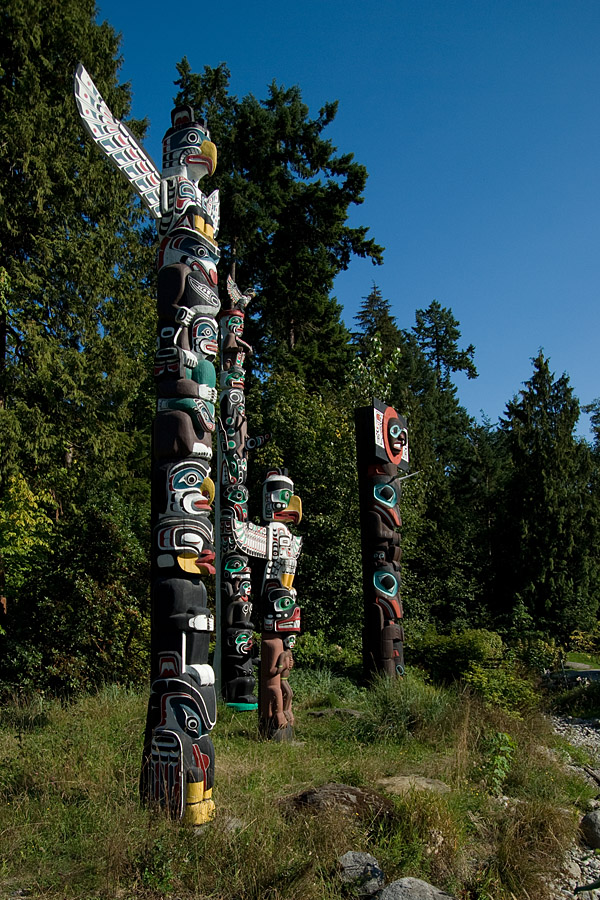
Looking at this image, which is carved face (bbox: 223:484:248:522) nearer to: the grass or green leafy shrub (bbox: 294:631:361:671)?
green leafy shrub (bbox: 294:631:361:671)

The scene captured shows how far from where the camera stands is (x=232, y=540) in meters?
8.99

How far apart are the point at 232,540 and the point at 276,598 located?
156 centimetres

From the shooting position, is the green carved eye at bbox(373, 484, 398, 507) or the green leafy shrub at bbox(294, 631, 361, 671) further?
the green leafy shrub at bbox(294, 631, 361, 671)

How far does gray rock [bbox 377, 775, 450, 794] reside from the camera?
18.1 feet

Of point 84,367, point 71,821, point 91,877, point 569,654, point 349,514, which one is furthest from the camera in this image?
point 569,654

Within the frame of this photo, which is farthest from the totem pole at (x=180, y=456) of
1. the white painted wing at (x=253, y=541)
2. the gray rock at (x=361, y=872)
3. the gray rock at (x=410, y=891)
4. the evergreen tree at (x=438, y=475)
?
the evergreen tree at (x=438, y=475)

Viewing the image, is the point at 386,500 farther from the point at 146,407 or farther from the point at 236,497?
the point at 146,407

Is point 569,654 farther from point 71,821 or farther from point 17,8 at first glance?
point 17,8

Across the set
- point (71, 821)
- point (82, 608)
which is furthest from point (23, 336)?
point (71, 821)

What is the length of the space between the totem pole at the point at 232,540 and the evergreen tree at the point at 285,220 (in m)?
9.73

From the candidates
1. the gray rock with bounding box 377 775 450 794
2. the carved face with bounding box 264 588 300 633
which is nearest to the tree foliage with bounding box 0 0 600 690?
A: the carved face with bounding box 264 588 300 633

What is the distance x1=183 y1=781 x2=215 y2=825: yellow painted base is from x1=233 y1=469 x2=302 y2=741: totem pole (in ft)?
8.33

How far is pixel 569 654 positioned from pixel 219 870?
15893 mm

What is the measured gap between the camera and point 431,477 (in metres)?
22.8
